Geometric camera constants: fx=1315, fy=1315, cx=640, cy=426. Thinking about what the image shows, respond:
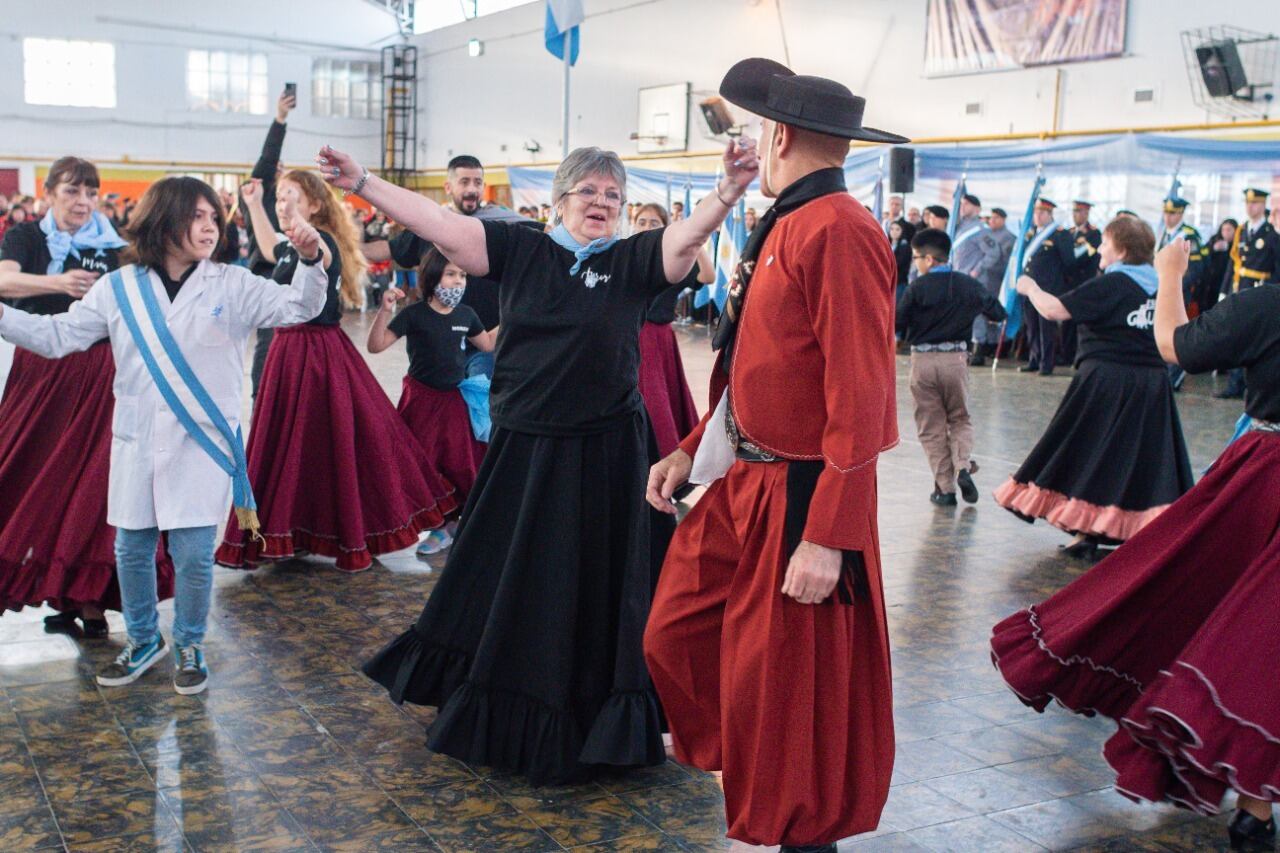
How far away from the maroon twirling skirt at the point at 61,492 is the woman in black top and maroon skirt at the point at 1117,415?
13.3 feet

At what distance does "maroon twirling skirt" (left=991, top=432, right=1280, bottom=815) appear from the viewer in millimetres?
3014

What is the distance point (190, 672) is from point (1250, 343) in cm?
324

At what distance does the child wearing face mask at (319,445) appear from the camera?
5.52 m

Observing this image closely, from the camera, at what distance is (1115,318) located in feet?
20.4

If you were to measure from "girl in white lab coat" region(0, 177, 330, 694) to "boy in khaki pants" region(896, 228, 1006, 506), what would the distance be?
15.2ft

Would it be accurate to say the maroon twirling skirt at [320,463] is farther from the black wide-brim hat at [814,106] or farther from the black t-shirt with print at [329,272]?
the black wide-brim hat at [814,106]

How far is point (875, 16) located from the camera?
63.3 ft

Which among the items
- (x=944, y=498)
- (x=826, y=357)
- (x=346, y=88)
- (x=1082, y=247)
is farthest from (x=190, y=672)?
(x=346, y=88)

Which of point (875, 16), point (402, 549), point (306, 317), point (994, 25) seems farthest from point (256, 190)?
point (875, 16)

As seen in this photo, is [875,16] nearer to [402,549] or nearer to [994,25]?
[994,25]

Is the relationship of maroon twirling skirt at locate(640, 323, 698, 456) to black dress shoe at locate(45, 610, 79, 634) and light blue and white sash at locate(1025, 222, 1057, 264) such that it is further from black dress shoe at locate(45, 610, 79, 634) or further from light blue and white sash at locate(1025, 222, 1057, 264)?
light blue and white sash at locate(1025, 222, 1057, 264)

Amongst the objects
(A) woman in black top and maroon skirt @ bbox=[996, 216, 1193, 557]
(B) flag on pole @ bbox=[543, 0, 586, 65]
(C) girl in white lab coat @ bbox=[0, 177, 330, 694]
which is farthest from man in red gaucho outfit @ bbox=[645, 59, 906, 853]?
(B) flag on pole @ bbox=[543, 0, 586, 65]

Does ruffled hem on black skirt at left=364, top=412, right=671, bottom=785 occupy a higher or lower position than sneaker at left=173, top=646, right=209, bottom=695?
higher

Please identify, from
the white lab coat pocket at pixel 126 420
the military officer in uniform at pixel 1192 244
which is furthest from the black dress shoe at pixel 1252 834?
the military officer in uniform at pixel 1192 244
